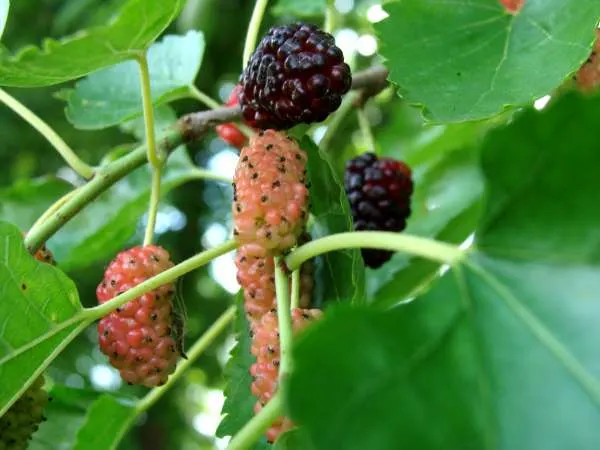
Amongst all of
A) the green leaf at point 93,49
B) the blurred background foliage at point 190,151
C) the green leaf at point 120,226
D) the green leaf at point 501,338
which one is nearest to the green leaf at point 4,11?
the green leaf at point 93,49

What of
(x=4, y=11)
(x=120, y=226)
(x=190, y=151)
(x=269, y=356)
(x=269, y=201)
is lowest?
(x=269, y=356)

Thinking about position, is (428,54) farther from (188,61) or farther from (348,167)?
(188,61)

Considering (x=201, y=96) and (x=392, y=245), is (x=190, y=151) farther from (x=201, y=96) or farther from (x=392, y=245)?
(x=392, y=245)

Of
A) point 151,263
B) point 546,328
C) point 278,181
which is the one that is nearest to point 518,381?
point 546,328

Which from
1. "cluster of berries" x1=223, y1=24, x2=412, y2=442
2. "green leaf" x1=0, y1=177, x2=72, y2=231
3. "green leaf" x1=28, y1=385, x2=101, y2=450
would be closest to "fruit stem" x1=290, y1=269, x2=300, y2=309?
"cluster of berries" x1=223, y1=24, x2=412, y2=442

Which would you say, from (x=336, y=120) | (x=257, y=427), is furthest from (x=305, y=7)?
(x=257, y=427)

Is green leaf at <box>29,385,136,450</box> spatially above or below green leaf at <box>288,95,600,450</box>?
above

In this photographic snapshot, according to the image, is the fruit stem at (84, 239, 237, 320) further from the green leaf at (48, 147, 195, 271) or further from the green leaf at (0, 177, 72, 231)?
the green leaf at (0, 177, 72, 231)
